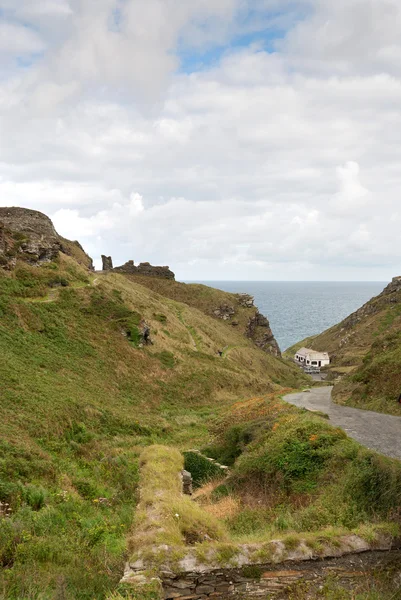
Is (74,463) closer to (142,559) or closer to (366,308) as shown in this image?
(142,559)

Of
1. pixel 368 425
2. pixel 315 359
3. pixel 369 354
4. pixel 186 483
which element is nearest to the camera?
pixel 186 483

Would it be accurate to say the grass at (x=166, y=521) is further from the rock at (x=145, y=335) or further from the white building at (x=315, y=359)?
the white building at (x=315, y=359)

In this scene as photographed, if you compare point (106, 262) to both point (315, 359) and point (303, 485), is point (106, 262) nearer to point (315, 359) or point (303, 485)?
point (315, 359)

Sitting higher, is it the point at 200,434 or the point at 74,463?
the point at 74,463

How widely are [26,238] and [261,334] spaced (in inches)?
2321

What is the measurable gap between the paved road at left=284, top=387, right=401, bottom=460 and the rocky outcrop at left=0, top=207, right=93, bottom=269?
31.8 meters

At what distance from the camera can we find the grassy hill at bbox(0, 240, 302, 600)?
345 inches

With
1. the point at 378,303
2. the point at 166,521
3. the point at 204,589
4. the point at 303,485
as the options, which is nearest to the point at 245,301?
the point at 378,303

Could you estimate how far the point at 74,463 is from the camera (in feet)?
52.6

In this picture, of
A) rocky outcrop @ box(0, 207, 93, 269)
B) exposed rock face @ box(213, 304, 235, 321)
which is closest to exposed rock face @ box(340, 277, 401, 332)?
exposed rock face @ box(213, 304, 235, 321)

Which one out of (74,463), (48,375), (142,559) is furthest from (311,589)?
(48,375)

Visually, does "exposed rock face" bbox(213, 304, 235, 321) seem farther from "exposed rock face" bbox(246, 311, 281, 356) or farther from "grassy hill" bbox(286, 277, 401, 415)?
"grassy hill" bbox(286, 277, 401, 415)

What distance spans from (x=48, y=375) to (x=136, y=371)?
41.7ft

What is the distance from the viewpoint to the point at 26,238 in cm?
4616
